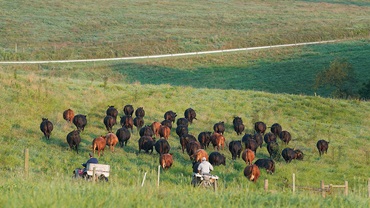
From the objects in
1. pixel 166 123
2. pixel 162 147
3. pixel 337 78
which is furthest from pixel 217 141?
pixel 337 78

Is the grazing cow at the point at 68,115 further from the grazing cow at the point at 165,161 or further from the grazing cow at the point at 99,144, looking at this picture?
the grazing cow at the point at 165,161

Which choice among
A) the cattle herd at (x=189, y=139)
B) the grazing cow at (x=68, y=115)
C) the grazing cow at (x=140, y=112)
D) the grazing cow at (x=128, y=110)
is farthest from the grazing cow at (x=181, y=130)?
the grazing cow at (x=68, y=115)

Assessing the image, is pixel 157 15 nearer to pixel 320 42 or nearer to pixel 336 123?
pixel 320 42

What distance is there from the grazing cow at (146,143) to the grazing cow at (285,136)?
8880 mm

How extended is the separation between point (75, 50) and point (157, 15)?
80.9 ft

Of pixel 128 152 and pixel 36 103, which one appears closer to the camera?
pixel 128 152

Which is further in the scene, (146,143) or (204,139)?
(204,139)

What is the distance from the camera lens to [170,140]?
4047cm

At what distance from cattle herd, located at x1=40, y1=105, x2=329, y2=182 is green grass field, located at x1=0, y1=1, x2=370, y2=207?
469mm

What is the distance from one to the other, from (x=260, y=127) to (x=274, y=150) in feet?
19.6

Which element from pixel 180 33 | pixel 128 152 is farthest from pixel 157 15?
pixel 128 152

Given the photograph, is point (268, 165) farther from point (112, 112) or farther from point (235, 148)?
point (112, 112)

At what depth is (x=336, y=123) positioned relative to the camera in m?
49.6

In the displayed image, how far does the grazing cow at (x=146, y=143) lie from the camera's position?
36562 millimetres
